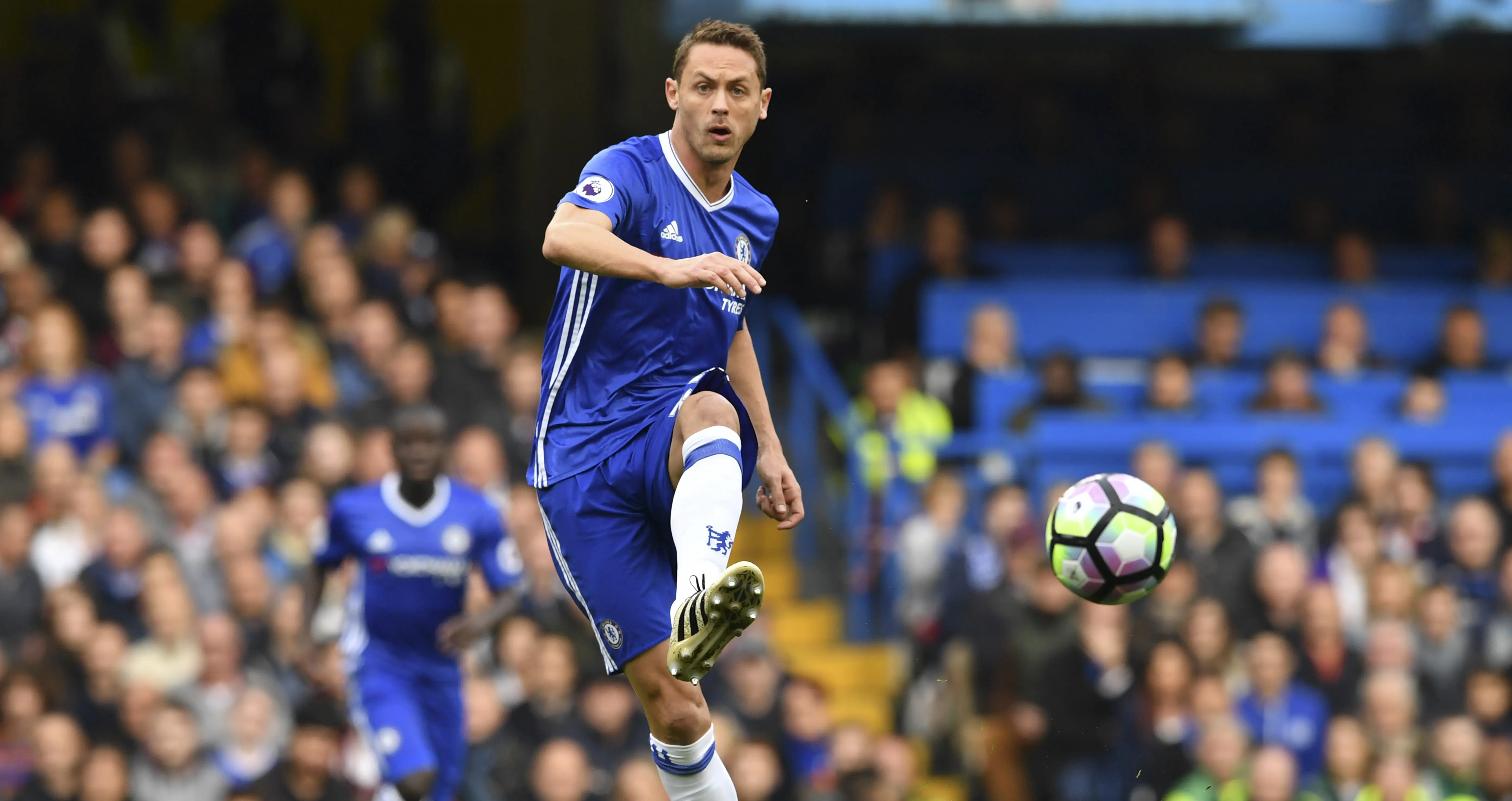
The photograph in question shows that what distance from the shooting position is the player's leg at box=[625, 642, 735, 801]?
5.62 metres

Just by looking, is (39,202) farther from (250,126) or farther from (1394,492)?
(1394,492)

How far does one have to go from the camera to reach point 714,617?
5004 mm

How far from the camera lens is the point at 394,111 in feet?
48.5

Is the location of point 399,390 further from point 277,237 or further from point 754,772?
point 754,772

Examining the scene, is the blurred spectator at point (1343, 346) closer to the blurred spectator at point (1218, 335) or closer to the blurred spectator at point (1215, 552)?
the blurred spectator at point (1218, 335)

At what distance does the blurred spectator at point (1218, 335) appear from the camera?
1370cm

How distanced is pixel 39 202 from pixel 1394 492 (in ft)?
28.5

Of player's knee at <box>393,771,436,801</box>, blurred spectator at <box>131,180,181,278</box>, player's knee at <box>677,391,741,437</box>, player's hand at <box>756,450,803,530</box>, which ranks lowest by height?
player's knee at <box>393,771,436,801</box>

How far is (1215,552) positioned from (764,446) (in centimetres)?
614

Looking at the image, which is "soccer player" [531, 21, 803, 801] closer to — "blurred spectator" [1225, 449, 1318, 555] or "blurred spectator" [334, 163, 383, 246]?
"blurred spectator" [1225, 449, 1318, 555]

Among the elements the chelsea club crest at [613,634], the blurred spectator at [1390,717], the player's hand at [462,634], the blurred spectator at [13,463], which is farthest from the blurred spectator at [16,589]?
the blurred spectator at [1390,717]

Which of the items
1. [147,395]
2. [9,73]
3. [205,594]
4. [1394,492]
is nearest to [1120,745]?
[1394,492]

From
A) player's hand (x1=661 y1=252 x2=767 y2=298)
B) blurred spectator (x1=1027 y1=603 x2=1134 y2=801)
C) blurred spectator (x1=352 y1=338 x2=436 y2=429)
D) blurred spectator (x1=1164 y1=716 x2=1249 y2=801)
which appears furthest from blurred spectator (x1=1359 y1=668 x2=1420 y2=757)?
player's hand (x1=661 y1=252 x2=767 y2=298)

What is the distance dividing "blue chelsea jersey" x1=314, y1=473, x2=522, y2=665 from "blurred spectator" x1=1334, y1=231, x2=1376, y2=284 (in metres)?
8.35
